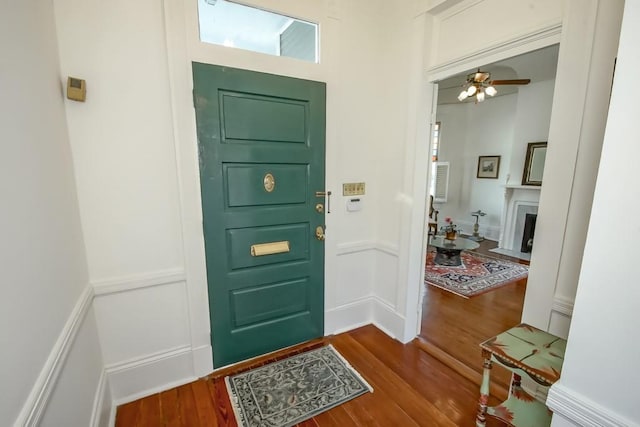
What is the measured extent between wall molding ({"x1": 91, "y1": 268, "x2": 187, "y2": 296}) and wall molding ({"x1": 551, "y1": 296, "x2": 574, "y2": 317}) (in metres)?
2.06

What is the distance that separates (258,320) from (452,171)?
5598mm

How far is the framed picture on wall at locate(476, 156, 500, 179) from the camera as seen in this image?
542 centimetres

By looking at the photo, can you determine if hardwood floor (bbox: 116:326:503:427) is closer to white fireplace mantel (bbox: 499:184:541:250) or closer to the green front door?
the green front door

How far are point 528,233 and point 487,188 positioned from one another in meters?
1.22

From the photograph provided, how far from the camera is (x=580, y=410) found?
0.88 meters

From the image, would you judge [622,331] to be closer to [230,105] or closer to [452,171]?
[230,105]

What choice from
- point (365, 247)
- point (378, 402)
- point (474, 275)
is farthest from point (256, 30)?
point (474, 275)

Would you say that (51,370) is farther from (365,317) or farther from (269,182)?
(365,317)

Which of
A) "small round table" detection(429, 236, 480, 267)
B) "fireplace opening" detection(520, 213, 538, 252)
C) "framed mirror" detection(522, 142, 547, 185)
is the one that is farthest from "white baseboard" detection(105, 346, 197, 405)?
"framed mirror" detection(522, 142, 547, 185)

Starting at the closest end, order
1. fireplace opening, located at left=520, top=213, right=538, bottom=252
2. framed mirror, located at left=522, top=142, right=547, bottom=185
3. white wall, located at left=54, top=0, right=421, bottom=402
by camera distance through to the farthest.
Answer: white wall, located at left=54, top=0, right=421, bottom=402 < framed mirror, located at left=522, top=142, right=547, bottom=185 < fireplace opening, located at left=520, top=213, right=538, bottom=252

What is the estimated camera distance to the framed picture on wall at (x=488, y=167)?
17.8ft

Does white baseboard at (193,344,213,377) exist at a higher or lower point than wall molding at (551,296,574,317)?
lower

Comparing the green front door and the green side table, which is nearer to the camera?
the green side table

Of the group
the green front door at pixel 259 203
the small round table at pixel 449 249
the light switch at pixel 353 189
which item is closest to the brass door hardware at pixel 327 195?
the green front door at pixel 259 203
